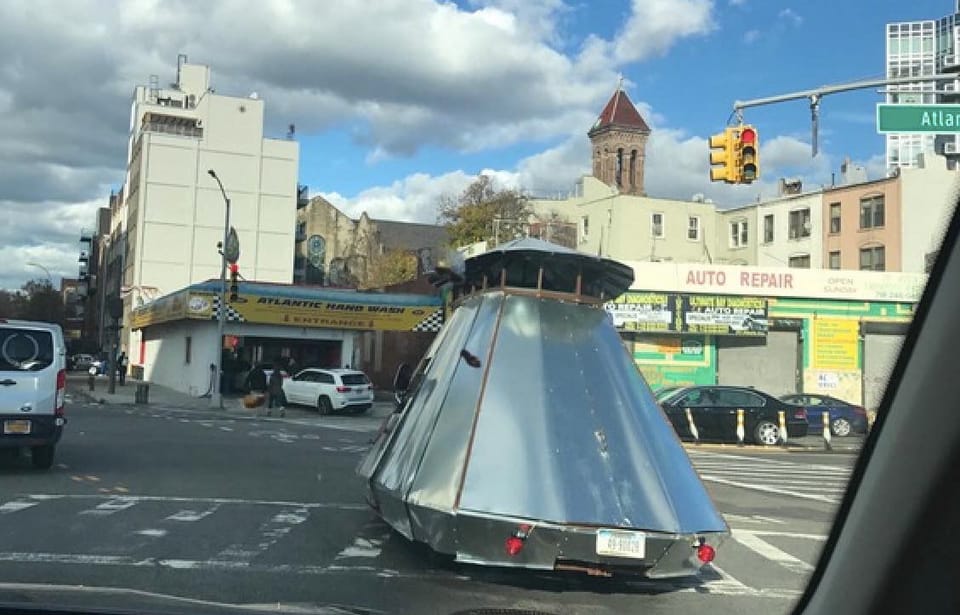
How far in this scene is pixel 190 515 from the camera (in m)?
9.71

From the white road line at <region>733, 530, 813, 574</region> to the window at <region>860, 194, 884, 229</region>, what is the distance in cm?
4148

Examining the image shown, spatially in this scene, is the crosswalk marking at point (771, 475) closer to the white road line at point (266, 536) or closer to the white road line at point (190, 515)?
the white road line at point (266, 536)

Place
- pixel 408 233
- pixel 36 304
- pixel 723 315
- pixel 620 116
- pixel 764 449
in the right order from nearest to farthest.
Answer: pixel 764 449 < pixel 723 315 < pixel 620 116 < pixel 408 233 < pixel 36 304

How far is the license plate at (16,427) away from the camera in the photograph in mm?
12367

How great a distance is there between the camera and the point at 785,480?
52.1ft

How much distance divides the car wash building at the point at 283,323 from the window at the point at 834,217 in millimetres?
24215

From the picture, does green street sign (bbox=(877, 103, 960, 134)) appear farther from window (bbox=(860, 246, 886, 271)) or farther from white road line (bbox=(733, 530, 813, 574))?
window (bbox=(860, 246, 886, 271))

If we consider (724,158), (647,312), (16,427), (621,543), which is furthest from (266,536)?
(647,312)

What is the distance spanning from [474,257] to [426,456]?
1856 mm

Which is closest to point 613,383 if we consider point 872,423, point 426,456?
point 426,456

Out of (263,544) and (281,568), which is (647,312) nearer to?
(263,544)

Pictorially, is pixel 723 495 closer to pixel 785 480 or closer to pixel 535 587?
pixel 785 480

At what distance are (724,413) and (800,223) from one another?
31.3m

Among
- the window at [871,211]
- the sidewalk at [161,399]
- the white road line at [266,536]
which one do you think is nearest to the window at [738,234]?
the window at [871,211]
